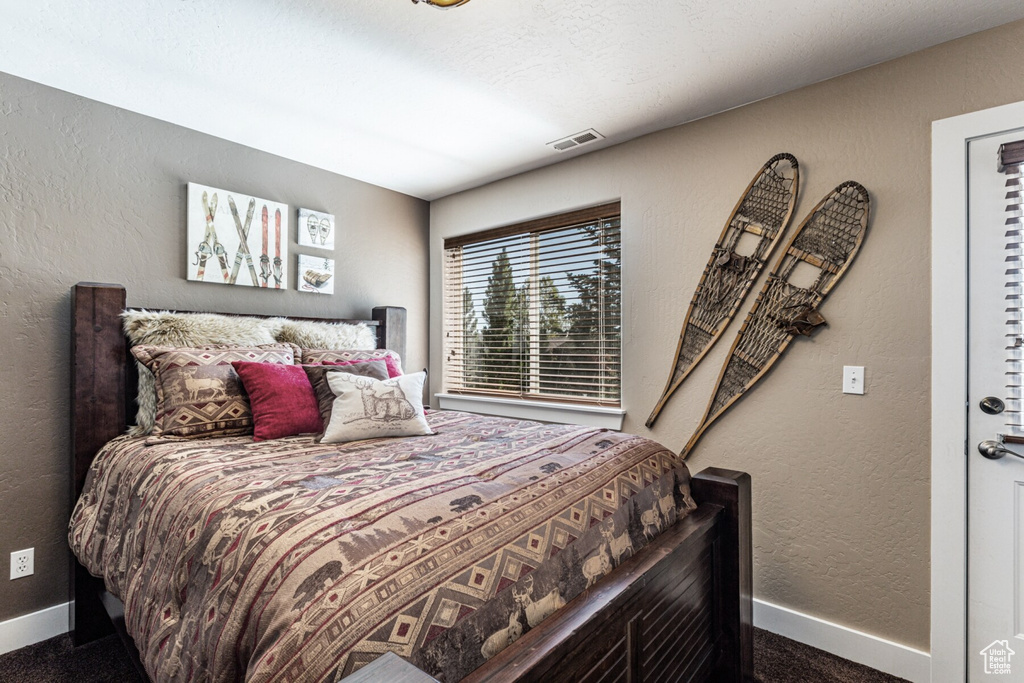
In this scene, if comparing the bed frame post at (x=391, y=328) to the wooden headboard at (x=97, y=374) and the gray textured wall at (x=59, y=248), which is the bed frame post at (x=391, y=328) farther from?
the wooden headboard at (x=97, y=374)

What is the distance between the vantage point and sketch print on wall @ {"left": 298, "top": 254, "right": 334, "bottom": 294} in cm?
296

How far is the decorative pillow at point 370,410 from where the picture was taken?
1923 mm

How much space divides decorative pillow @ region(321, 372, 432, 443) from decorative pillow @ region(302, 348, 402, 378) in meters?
0.36

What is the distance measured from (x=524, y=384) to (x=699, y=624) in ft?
6.17

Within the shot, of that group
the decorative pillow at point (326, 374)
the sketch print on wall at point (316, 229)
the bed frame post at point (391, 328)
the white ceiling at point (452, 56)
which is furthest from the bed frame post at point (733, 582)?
the sketch print on wall at point (316, 229)

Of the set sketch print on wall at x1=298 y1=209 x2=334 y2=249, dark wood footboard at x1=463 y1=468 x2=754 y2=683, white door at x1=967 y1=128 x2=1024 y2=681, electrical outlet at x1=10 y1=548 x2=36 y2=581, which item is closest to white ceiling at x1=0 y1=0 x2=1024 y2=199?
sketch print on wall at x1=298 y1=209 x2=334 y2=249

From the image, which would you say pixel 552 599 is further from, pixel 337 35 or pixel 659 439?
pixel 337 35

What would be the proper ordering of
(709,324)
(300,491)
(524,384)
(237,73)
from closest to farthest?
(300,491) → (237,73) → (709,324) → (524,384)

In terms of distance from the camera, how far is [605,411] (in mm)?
2691

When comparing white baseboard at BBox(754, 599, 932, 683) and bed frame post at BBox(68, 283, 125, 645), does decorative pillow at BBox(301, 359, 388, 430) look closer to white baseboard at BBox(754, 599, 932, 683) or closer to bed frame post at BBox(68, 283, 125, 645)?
bed frame post at BBox(68, 283, 125, 645)

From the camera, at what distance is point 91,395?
2070mm

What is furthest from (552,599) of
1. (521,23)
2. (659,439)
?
(521,23)

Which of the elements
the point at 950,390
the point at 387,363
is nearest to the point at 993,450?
the point at 950,390

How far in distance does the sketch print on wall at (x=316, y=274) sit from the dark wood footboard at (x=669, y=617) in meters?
2.42
